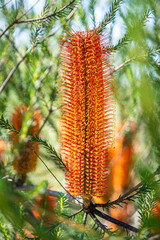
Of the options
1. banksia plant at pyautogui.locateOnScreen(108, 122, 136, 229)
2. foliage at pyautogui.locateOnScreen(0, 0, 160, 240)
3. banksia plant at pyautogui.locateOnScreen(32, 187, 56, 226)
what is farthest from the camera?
banksia plant at pyautogui.locateOnScreen(108, 122, 136, 229)

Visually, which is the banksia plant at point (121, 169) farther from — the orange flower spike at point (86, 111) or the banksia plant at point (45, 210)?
the orange flower spike at point (86, 111)

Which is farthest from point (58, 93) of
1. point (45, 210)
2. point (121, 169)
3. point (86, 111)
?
point (121, 169)

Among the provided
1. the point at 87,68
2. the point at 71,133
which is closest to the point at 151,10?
the point at 87,68

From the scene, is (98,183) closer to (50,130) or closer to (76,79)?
(76,79)

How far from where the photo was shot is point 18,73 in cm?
77

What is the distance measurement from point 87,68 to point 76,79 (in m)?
0.03

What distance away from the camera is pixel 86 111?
0.47 m

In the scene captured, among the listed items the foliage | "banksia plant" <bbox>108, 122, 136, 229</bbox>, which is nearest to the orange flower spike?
the foliage

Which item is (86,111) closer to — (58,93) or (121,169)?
(58,93)

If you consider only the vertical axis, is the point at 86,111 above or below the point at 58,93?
below

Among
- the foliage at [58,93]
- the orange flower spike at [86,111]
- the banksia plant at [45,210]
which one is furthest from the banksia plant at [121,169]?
the orange flower spike at [86,111]

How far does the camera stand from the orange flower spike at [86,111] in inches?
18.2

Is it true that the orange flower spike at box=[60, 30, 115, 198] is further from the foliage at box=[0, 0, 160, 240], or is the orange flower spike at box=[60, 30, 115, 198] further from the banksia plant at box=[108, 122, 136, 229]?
the banksia plant at box=[108, 122, 136, 229]

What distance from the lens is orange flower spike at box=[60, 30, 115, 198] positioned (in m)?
0.46
